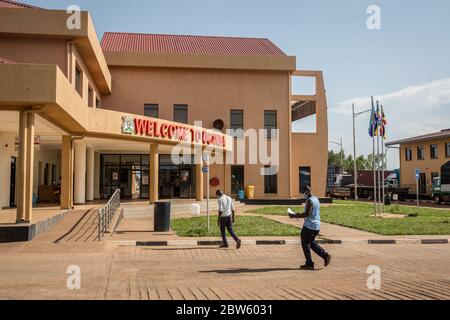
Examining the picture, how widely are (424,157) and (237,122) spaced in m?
25.5

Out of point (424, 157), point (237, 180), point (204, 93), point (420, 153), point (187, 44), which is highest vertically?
point (187, 44)

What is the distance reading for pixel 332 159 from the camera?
120 meters

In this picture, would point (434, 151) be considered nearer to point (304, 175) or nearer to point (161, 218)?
point (304, 175)

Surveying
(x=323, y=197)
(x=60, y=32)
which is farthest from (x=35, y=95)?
(x=323, y=197)

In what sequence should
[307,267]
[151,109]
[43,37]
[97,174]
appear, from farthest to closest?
[151,109]
[97,174]
[43,37]
[307,267]

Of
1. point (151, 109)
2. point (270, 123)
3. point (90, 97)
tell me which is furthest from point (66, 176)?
point (270, 123)

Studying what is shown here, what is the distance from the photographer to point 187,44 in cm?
4006

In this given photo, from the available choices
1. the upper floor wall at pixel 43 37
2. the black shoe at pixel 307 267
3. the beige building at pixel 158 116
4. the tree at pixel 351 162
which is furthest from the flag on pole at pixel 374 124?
the tree at pixel 351 162

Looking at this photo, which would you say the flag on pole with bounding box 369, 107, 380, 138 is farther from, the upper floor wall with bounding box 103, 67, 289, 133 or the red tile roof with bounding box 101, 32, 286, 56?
the red tile roof with bounding box 101, 32, 286, 56

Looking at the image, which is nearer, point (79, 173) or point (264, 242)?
point (264, 242)

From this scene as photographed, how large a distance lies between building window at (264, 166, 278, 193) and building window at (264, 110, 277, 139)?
2.53 metres

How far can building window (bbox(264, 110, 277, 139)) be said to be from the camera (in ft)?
120

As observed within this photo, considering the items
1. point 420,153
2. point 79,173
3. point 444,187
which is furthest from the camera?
point 420,153

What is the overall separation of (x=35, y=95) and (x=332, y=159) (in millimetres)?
110822
